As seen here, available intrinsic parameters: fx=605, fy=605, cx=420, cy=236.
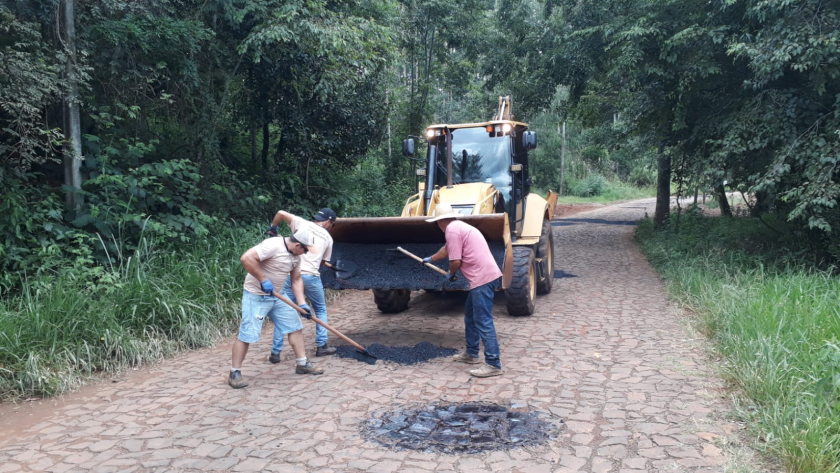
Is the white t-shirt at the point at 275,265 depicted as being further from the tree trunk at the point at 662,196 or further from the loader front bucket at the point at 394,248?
the tree trunk at the point at 662,196

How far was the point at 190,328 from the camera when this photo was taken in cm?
686

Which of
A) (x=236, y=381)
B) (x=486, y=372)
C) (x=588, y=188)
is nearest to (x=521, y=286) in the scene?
(x=486, y=372)

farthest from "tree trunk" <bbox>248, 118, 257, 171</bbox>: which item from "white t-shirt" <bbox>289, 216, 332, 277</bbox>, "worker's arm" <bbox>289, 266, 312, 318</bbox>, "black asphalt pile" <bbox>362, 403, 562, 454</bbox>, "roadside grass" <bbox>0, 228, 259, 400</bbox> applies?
"black asphalt pile" <bbox>362, 403, 562, 454</bbox>

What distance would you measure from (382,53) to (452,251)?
717 cm

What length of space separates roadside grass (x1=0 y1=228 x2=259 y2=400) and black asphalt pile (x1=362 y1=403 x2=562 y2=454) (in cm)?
300

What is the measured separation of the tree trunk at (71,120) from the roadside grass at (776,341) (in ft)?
24.8

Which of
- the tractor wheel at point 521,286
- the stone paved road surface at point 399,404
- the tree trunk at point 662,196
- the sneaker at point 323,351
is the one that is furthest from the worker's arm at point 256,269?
the tree trunk at point 662,196

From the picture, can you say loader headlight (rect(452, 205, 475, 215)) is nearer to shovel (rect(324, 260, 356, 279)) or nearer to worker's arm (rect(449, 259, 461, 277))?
shovel (rect(324, 260, 356, 279))

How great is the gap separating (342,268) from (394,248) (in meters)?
0.68

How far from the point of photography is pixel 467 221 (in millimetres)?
6855

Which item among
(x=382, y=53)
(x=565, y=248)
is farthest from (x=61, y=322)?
(x=565, y=248)

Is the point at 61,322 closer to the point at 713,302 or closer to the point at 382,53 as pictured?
the point at 713,302

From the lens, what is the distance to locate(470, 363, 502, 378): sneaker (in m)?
5.76

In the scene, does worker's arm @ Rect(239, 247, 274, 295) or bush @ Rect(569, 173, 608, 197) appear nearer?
worker's arm @ Rect(239, 247, 274, 295)
